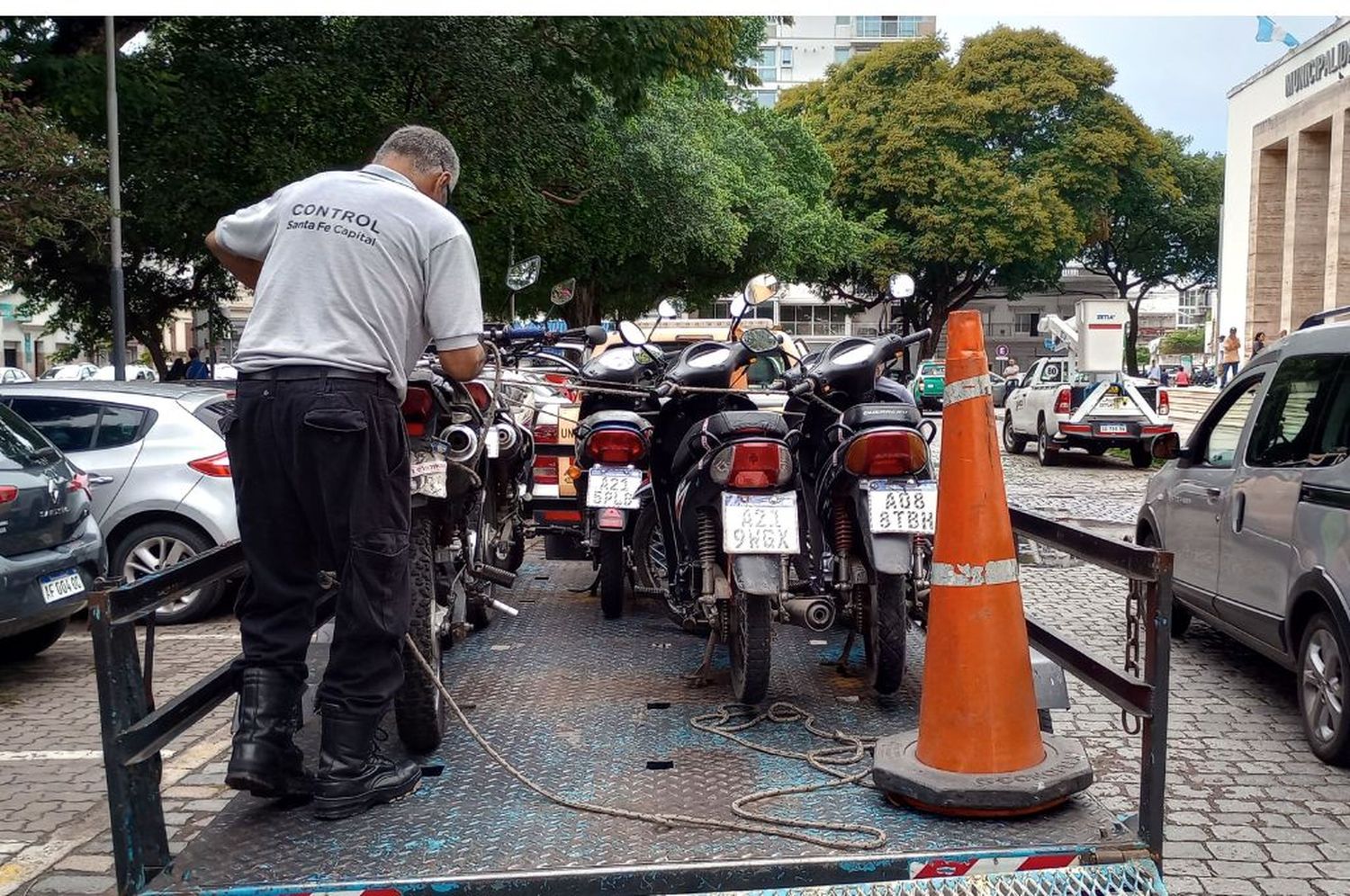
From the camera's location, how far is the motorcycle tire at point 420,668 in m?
3.88

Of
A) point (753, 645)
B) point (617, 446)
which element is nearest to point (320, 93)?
point (617, 446)

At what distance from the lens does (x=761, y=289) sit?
569cm

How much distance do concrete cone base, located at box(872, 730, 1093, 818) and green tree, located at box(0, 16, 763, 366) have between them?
1274 centimetres

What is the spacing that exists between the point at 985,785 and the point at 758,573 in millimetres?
1369

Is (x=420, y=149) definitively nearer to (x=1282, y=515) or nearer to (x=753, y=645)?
(x=753, y=645)

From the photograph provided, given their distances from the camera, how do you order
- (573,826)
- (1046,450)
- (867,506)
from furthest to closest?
(1046,450) < (867,506) < (573,826)

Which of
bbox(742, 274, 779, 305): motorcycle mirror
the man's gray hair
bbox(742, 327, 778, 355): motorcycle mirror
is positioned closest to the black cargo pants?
the man's gray hair

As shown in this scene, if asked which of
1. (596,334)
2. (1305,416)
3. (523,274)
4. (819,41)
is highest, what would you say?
(819,41)

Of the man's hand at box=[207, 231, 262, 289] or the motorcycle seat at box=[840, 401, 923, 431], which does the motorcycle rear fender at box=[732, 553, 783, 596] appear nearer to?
the motorcycle seat at box=[840, 401, 923, 431]

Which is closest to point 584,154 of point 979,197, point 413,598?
point 413,598

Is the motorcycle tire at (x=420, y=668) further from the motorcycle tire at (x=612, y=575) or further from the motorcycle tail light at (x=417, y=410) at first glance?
the motorcycle tire at (x=612, y=575)

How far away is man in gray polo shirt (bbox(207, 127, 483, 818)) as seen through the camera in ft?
10.9

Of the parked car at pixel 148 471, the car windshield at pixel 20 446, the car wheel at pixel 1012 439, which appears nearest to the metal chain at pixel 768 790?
the car windshield at pixel 20 446

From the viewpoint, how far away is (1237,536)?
20.3ft
